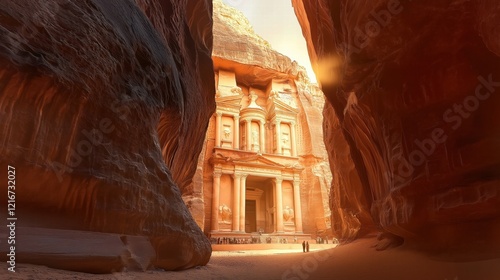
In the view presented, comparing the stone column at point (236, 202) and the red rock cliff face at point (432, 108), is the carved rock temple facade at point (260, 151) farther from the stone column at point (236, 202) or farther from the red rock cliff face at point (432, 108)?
the red rock cliff face at point (432, 108)

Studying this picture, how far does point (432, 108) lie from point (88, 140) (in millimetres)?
6812

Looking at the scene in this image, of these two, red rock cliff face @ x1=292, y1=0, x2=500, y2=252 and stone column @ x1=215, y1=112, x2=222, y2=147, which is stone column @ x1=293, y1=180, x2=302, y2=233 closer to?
stone column @ x1=215, y1=112, x2=222, y2=147

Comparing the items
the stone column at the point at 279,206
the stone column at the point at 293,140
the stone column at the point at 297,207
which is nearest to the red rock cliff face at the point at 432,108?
the stone column at the point at 279,206

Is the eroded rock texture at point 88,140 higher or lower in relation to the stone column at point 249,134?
lower

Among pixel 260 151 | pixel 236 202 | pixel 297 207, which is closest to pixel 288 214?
pixel 297 207

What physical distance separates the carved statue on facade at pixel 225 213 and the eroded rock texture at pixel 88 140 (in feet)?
77.4

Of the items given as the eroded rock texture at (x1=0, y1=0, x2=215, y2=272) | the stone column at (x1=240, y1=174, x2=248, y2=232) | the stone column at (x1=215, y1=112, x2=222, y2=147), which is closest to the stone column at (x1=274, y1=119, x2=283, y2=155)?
the stone column at (x1=240, y1=174, x2=248, y2=232)

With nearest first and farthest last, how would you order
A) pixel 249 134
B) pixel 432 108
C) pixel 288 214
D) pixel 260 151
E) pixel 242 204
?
pixel 432 108 → pixel 242 204 → pixel 288 214 → pixel 260 151 → pixel 249 134

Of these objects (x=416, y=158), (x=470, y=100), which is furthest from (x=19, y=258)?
(x=470, y=100)

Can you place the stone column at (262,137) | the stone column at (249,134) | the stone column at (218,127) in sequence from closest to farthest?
the stone column at (218,127)
the stone column at (249,134)
the stone column at (262,137)

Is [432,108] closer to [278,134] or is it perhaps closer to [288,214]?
[288,214]

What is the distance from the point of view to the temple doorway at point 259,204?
118ft

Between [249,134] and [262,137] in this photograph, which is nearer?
[249,134]

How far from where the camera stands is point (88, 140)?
430cm
